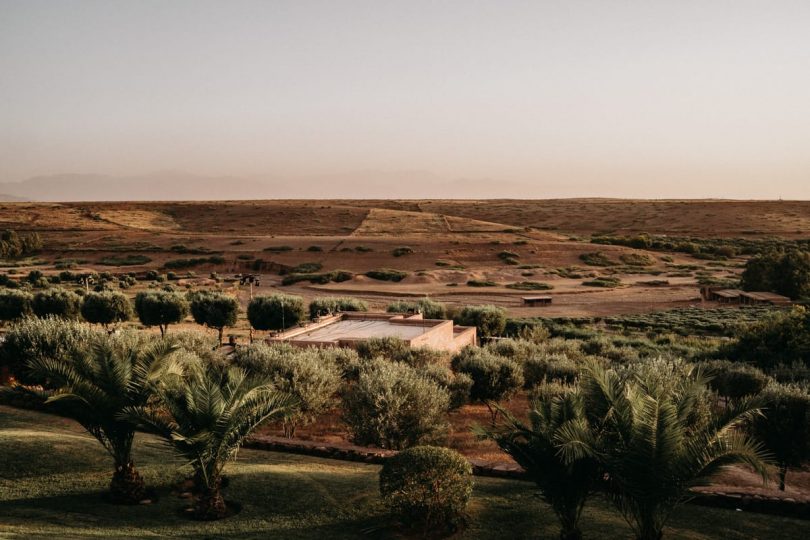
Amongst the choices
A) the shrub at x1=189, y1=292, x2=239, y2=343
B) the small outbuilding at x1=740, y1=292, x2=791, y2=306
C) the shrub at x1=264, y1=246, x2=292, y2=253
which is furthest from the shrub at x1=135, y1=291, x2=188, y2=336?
the shrub at x1=264, y1=246, x2=292, y2=253

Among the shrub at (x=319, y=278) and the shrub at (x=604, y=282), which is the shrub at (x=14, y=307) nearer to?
the shrub at (x=319, y=278)

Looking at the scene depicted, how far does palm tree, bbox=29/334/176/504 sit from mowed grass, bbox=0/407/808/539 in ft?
1.43

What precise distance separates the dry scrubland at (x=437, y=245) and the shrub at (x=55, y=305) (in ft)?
69.9

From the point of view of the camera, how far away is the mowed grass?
8289 mm

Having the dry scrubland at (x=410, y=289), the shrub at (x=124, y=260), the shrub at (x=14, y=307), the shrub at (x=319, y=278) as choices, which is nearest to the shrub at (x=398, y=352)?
the dry scrubland at (x=410, y=289)

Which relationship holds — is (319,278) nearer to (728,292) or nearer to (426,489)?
(728,292)

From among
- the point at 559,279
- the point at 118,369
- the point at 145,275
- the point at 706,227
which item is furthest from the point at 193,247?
the point at 706,227

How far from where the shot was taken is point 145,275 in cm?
6512

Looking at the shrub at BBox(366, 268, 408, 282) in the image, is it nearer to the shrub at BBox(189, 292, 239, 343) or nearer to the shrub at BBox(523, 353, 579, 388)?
the shrub at BBox(189, 292, 239, 343)

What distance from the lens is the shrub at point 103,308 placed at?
3378 centimetres

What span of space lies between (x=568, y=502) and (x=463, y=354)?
13.8 metres

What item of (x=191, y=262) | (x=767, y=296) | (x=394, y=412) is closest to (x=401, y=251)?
(x=191, y=262)

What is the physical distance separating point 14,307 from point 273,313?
14.2 meters

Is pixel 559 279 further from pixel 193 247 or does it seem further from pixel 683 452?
pixel 683 452
